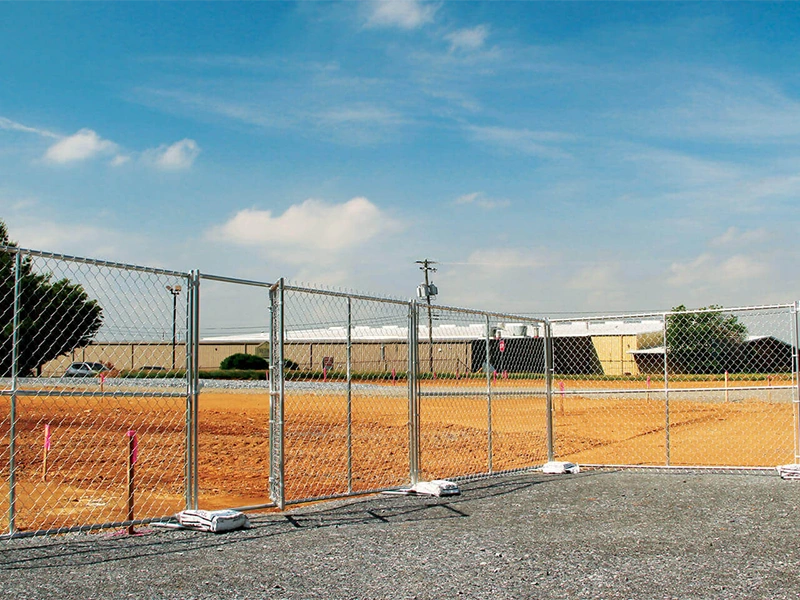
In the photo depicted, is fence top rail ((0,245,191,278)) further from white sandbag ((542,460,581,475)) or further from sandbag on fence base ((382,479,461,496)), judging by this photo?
white sandbag ((542,460,581,475))

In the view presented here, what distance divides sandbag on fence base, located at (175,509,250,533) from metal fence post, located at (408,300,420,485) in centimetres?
289

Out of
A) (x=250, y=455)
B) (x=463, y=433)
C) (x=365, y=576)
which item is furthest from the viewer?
(x=463, y=433)

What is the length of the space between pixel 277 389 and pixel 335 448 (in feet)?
32.4

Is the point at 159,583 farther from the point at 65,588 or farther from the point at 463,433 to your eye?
the point at 463,433

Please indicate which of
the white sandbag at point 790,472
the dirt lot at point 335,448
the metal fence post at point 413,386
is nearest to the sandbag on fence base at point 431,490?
the metal fence post at point 413,386

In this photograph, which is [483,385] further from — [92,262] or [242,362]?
[242,362]

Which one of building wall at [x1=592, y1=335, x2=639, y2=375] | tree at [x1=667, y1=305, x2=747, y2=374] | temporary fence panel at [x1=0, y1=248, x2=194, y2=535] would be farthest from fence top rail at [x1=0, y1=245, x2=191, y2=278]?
building wall at [x1=592, y1=335, x2=639, y2=375]

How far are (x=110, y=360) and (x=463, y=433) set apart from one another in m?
14.1

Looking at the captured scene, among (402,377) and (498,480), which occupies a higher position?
(402,377)

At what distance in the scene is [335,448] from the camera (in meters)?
17.6

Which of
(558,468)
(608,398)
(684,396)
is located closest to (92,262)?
(558,468)

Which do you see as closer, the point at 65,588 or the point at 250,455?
the point at 65,588

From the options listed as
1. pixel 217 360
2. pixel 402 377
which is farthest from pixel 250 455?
pixel 217 360

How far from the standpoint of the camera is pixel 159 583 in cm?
540
